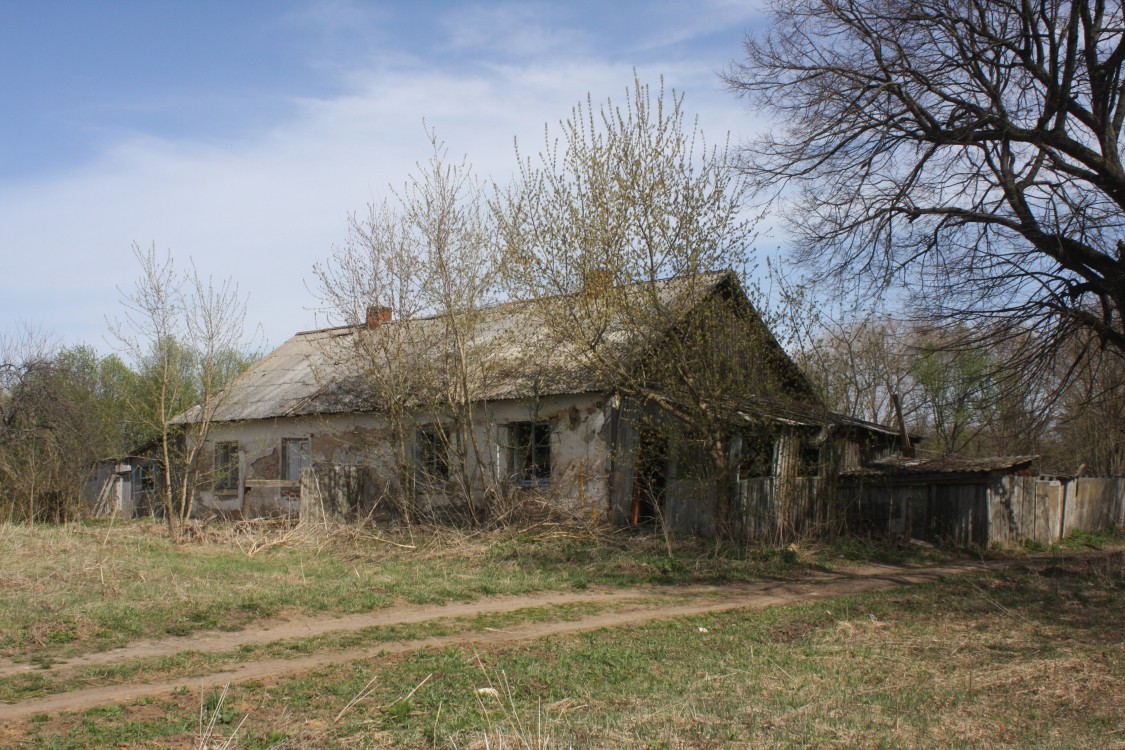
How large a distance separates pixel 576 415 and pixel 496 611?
848 centimetres

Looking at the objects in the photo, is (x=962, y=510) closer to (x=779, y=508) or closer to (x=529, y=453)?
(x=779, y=508)

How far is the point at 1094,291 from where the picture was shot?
541 inches

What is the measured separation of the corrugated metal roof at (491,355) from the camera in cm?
1608

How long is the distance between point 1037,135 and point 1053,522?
10483mm

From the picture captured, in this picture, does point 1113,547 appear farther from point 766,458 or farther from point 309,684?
point 309,684

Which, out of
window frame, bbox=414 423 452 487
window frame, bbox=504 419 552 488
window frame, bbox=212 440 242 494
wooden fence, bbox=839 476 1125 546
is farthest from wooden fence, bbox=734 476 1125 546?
window frame, bbox=212 440 242 494

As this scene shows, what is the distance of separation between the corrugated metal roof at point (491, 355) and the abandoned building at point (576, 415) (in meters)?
0.04

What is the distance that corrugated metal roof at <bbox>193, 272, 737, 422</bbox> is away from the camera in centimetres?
1608

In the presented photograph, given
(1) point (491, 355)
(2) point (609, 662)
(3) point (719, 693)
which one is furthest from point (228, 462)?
(3) point (719, 693)

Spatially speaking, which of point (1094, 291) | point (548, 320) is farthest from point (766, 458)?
point (1094, 291)

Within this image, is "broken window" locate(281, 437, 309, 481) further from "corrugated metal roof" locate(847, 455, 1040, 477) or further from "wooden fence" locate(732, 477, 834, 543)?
"corrugated metal roof" locate(847, 455, 1040, 477)

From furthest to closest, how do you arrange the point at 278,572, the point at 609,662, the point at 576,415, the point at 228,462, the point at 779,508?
the point at 228,462
the point at 576,415
the point at 779,508
the point at 278,572
the point at 609,662

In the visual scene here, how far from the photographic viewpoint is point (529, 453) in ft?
65.8

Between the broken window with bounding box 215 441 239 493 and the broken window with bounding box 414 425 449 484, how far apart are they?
22.2 feet
